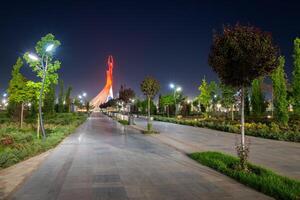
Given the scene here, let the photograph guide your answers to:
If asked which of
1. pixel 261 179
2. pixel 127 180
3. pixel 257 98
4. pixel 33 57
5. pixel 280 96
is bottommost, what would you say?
pixel 127 180

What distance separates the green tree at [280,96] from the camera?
29641mm

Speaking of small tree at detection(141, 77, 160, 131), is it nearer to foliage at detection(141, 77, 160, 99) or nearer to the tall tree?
foliage at detection(141, 77, 160, 99)

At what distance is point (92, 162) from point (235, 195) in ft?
20.4

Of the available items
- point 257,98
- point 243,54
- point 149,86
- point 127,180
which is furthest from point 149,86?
point 127,180

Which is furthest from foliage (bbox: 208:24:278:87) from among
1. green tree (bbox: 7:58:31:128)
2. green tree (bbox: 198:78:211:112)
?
green tree (bbox: 198:78:211:112)

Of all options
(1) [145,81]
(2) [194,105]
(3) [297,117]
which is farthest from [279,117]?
(2) [194,105]

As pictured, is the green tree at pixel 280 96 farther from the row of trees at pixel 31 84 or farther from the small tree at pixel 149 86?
the row of trees at pixel 31 84

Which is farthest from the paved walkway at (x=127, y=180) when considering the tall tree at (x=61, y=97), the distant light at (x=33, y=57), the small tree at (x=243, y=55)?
the tall tree at (x=61, y=97)

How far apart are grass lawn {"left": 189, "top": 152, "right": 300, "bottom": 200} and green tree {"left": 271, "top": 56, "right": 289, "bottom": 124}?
1945 centimetres

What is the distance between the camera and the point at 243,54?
34.4ft

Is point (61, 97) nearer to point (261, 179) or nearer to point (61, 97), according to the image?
point (61, 97)

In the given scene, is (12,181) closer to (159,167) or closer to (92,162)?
(92,162)

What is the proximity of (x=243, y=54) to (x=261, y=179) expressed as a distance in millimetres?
3834

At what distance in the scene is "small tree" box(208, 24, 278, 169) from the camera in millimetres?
10445
